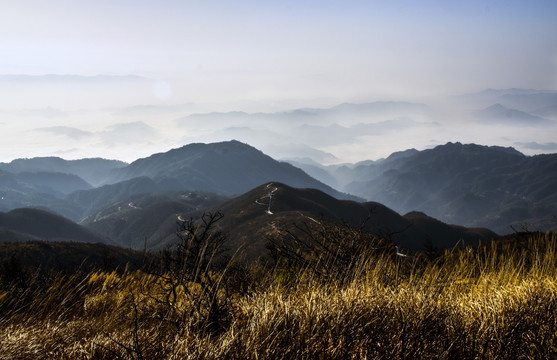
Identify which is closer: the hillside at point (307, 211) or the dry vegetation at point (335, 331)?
the dry vegetation at point (335, 331)

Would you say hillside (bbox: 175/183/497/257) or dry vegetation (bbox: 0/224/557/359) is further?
hillside (bbox: 175/183/497/257)

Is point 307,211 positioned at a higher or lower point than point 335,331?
lower

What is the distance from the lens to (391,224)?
167750 mm

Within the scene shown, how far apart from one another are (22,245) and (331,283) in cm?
9761

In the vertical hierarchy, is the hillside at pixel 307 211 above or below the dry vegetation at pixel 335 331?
below

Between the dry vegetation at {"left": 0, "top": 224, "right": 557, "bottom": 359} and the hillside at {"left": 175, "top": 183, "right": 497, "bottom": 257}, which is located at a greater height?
the dry vegetation at {"left": 0, "top": 224, "right": 557, "bottom": 359}

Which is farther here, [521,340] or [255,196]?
[255,196]

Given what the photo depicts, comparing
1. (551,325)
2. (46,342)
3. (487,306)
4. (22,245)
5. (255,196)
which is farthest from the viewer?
(255,196)

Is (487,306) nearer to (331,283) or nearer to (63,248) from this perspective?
(331,283)

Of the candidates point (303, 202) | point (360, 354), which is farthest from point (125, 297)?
point (303, 202)

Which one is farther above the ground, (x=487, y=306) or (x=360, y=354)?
(x=360, y=354)

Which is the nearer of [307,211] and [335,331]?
[335,331]

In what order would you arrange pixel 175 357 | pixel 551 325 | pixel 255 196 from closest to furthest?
pixel 175 357 < pixel 551 325 < pixel 255 196

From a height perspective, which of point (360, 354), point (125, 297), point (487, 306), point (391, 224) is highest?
point (360, 354)
